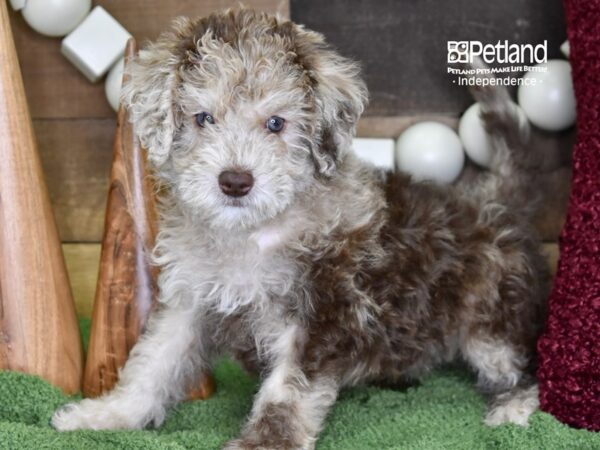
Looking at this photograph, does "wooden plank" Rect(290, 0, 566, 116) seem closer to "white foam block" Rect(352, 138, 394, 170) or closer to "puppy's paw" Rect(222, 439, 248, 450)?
"white foam block" Rect(352, 138, 394, 170)

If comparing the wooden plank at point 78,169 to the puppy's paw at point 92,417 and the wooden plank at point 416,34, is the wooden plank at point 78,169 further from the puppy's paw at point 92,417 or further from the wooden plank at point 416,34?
the puppy's paw at point 92,417

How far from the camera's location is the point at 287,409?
2.38 m

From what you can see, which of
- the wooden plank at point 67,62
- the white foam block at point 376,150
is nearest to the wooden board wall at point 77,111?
the wooden plank at point 67,62

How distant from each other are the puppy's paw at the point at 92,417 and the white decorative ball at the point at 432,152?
1.43m

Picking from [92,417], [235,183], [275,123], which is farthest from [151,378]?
[275,123]

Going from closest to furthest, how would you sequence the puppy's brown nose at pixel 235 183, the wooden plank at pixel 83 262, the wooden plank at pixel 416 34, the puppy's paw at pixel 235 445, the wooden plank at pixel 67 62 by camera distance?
the puppy's brown nose at pixel 235 183 → the puppy's paw at pixel 235 445 → the wooden plank at pixel 416 34 → the wooden plank at pixel 67 62 → the wooden plank at pixel 83 262

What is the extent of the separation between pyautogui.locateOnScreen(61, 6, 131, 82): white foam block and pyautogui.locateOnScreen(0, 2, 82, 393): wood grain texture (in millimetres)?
665

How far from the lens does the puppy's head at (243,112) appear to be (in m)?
2.29

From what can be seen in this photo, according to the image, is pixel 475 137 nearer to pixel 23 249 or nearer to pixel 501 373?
pixel 501 373

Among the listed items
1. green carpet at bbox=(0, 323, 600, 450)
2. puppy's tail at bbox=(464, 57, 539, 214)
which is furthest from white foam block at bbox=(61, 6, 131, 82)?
puppy's tail at bbox=(464, 57, 539, 214)

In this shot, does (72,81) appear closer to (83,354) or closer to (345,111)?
(83,354)

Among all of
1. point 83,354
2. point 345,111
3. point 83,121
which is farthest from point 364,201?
point 83,121

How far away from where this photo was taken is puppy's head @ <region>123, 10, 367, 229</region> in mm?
2291

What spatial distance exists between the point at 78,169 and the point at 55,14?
683mm
